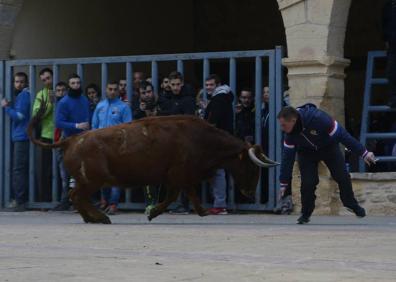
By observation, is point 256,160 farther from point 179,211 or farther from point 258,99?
point 179,211

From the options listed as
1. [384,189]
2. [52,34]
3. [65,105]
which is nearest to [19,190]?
[65,105]

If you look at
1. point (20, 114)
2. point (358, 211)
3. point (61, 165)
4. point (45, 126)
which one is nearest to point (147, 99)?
point (61, 165)

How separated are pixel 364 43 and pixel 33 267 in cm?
1304

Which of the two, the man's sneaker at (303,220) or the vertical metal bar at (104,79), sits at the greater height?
the vertical metal bar at (104,79)

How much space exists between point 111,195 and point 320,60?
134 inches

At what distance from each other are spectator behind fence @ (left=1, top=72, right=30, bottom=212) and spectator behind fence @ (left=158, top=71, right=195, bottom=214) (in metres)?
2.15

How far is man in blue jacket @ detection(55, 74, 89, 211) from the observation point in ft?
52.6

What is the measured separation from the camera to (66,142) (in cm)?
1388

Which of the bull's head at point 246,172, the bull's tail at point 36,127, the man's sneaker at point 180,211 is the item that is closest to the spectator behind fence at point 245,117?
the man's sneaker at point 180,211

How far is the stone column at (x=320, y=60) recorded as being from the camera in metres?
15.0

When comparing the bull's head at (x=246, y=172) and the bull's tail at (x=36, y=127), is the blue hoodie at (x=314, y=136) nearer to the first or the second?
the bull's head at (x=246, y=172)

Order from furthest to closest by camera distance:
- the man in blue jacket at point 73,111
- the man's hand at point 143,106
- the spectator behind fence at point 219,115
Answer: the man in blue jacket at point 73,111
the man's hand at point 143,106
the spectator behind fence at point 219,115

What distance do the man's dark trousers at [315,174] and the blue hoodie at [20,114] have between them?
5151 mm

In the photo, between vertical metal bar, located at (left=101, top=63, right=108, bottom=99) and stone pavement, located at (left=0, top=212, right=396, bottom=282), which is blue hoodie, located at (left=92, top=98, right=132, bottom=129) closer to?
vertical metal bar, located at (left=101, top=63, right=108, bottom=99)
